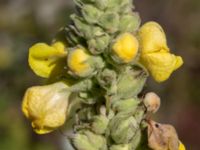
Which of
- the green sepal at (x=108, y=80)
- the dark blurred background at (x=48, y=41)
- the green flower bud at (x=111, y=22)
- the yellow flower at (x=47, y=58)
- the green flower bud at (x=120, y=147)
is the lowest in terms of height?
the dark blurred background at (x=48, y=41)

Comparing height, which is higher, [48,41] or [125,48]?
[125,48]

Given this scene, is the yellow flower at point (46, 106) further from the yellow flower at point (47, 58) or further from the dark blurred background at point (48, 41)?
the dark blurred background at point (48, 41)

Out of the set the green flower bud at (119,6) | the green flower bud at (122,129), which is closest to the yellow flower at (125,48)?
the green flower bud at (119,6)

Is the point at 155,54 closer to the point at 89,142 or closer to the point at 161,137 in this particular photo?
the point at 161,137

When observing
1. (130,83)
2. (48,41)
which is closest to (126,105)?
(130,83)

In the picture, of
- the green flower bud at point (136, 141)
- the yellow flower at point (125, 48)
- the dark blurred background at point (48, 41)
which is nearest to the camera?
the yellow flower at point (125, 48)

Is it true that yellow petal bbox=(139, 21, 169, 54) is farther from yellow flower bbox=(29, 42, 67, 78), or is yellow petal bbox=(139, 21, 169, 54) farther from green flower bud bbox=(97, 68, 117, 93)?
yellow flower bbox=(29, 42, 67, 78)
